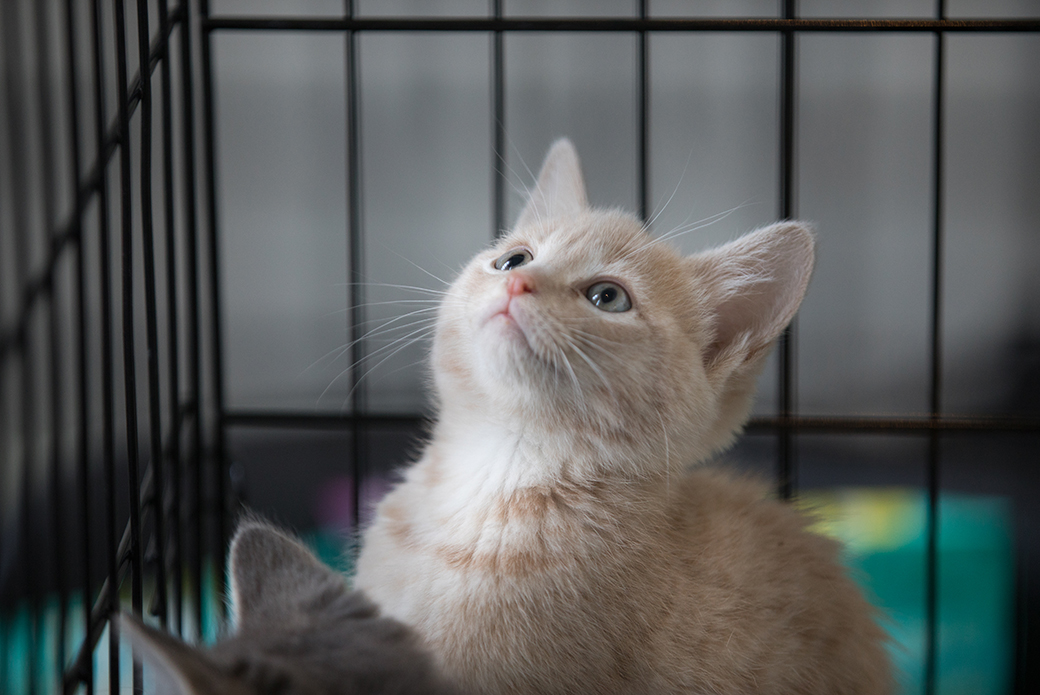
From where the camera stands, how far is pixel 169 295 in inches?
40.3

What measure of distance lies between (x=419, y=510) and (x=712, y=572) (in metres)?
0.37

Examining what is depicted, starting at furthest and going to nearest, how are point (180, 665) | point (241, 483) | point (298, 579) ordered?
1. point (241, 483)
2. point (298, 579)
3. point (180, 665)

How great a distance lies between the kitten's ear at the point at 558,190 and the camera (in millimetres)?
1176

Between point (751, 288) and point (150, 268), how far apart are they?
2.40ft

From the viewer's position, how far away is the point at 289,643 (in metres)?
0.63

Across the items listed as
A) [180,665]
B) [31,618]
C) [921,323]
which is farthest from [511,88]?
[180,665]

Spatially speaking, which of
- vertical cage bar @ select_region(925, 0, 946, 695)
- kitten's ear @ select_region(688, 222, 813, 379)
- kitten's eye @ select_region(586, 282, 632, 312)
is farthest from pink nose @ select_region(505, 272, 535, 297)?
vertical cage bar @ select_region(925, 0, 946, 695)

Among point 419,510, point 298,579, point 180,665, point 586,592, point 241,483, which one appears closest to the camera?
point 180,665

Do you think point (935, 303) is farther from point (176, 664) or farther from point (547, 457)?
point (176, 664)

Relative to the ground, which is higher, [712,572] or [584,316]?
[584,316]

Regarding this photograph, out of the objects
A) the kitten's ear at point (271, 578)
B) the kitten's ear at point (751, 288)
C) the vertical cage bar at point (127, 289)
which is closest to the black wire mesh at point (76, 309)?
the vertical cage bar at point (127, 289)

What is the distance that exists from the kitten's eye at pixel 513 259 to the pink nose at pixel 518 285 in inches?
6.3

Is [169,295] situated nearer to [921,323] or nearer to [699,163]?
[699,163]

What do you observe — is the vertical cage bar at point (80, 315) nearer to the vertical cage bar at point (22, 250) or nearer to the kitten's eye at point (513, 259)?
the vertical cage bar at point (22, 250)
